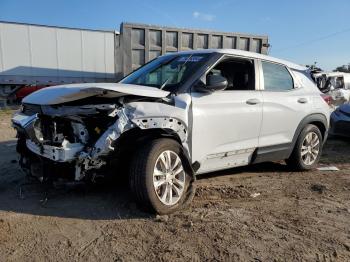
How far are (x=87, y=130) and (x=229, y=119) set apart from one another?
1766 millimetres

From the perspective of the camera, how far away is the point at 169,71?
492 cm

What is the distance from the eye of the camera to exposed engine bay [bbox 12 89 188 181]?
379 centimetres

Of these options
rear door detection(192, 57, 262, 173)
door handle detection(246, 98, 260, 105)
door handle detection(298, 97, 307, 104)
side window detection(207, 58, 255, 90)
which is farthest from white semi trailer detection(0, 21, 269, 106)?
door handle detection(246, 98, 260, 105)

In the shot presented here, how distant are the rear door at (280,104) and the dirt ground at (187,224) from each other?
2.26 ft

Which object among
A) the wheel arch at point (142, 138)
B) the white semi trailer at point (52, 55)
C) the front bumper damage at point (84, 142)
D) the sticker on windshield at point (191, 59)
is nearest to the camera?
the front bumper damage at point (84, 142)

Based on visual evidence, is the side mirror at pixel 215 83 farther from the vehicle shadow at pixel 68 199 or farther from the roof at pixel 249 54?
the vehicle shadow at pixel 68 199

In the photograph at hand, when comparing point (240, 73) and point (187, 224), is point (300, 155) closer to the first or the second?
point (240, 73)

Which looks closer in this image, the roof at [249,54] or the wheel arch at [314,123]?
the roof at [249,54]

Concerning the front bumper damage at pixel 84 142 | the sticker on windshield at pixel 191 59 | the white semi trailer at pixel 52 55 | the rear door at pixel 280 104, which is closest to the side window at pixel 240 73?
the rear door at pixel 280 104

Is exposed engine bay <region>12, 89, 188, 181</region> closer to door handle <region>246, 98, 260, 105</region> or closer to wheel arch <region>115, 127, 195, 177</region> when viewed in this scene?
wheel arch <region>115, 127, 195, 177</region>

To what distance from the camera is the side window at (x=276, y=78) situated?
5.52 m

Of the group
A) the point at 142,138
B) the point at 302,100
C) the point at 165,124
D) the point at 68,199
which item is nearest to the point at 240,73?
the point at 302,100

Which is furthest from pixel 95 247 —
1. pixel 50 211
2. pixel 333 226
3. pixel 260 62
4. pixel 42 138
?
pixel 260 62

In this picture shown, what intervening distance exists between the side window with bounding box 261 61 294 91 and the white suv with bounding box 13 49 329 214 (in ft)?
0.06
